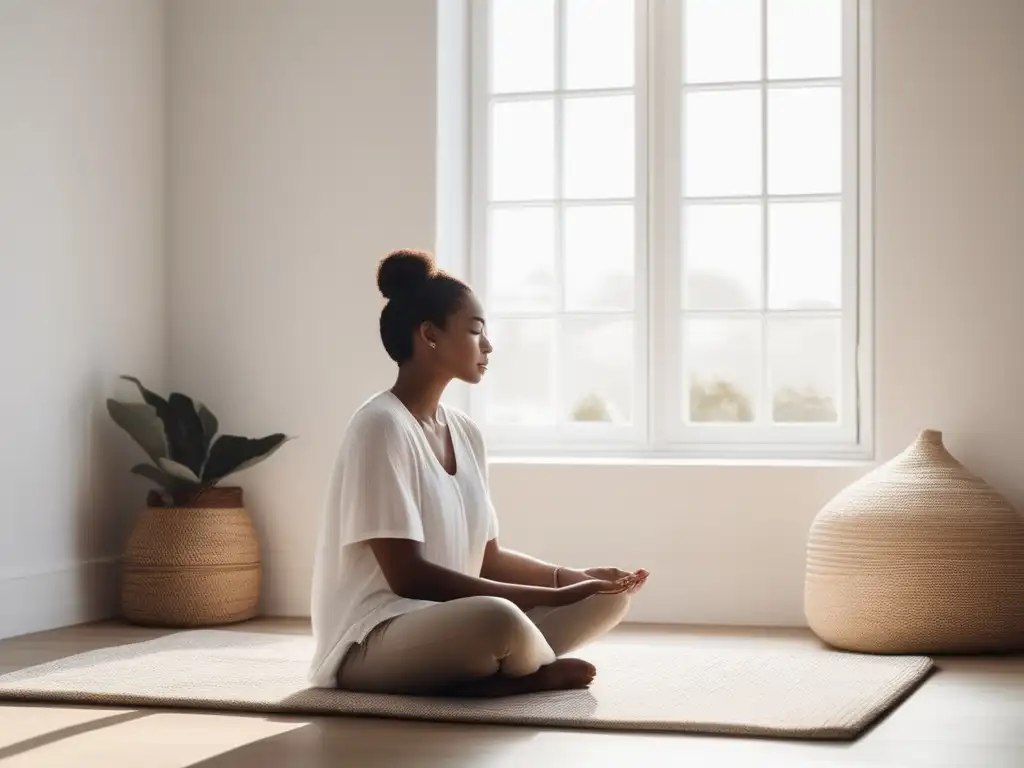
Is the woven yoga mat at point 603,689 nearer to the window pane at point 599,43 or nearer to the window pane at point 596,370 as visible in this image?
the window pane at point 596,370

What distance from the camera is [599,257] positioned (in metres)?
5.07

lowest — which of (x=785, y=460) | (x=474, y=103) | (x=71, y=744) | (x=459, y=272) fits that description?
(x=71, y=744)

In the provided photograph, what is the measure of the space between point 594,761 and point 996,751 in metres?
0.74

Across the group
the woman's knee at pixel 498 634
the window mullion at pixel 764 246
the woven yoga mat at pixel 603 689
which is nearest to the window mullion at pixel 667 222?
the window mullion at pixel 764 246

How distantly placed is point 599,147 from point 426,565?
8.01 feet

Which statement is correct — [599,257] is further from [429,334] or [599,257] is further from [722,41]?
[429,334]

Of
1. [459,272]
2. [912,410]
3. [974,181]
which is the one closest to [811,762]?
[912,410]

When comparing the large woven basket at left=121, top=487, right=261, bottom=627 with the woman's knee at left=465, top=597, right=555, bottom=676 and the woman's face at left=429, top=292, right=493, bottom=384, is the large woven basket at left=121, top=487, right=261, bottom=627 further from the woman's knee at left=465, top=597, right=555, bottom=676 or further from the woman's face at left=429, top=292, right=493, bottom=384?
the woman's knee at left=465, top=597, right=555, bottom=676

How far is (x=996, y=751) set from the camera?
261 centimetres

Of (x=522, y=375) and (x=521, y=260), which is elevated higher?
(x=521, y=260)

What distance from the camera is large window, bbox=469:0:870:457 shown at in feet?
15.9

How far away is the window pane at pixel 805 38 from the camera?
4887 millimetres

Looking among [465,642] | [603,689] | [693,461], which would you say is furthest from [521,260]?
[465,642]

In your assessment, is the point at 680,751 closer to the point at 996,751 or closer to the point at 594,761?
the point at 594,761
